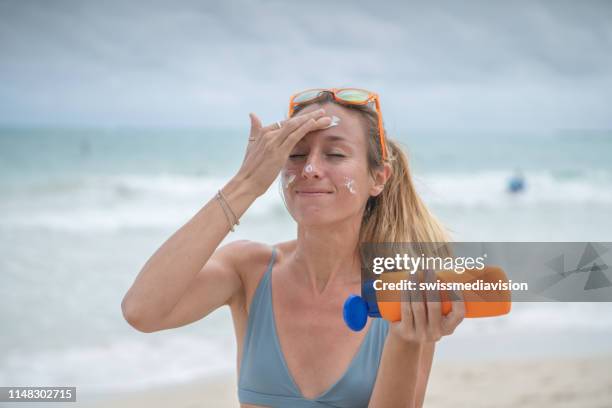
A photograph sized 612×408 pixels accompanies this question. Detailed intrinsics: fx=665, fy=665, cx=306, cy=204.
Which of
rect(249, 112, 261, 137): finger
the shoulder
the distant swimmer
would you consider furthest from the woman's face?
the distant swimmer

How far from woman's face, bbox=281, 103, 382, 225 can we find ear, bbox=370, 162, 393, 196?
14 cm

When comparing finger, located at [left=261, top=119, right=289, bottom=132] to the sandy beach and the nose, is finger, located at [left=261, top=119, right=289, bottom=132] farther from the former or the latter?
the sandy beach

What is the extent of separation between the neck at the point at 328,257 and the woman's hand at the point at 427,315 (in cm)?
117

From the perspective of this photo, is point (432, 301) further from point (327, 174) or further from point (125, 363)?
point (125, 363)

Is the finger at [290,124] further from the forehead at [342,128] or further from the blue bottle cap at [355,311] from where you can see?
the blue bottle cap at [355,311]

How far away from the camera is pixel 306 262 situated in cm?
304

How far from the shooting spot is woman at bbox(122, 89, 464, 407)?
2.43 meters

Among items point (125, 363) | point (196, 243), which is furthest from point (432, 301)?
point (125, 363)

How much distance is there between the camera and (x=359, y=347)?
2705 mm

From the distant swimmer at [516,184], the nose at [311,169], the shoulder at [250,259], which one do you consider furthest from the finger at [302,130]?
the distant swimmer at [516,184]

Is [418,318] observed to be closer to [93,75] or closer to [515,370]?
[515,370]

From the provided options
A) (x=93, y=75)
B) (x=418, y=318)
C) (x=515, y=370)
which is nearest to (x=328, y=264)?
(x=418, y=318)

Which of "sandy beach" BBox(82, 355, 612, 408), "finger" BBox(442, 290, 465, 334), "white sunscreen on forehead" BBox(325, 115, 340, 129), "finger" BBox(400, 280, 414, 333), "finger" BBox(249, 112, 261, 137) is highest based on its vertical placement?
"white sunscreen on forehead" BBox(325, 115, 340, 129)

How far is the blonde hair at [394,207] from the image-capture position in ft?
9.77
